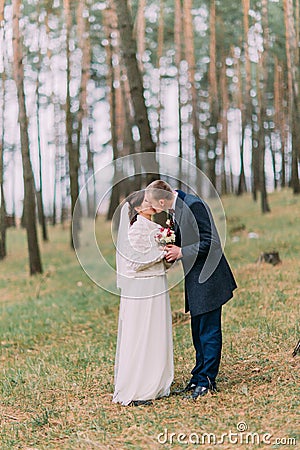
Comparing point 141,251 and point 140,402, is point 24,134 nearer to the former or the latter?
point 141,251

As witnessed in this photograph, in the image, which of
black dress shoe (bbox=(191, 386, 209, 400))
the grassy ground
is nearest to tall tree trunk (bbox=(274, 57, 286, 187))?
the grassy ground

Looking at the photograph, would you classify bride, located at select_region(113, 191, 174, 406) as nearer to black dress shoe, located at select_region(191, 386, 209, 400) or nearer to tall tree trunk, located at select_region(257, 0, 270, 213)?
black dress shoe, located at select_region(191, 386, 209, 400)

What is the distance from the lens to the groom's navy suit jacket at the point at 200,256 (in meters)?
6.29

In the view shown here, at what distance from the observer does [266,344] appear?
7988mm

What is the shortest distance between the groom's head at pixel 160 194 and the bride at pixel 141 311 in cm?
12

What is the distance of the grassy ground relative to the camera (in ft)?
18.4

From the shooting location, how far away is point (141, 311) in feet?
21.3

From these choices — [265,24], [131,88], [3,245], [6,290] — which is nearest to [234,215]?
[265,24]

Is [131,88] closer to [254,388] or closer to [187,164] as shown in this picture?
[187,164]

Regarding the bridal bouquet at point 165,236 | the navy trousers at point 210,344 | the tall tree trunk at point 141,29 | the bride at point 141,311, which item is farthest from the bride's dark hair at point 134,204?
the tall tree trunk at point 141,29

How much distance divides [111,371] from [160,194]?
2728 mm

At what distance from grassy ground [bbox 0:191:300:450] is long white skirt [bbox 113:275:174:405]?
23 centimetres

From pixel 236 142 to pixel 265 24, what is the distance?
814 inches

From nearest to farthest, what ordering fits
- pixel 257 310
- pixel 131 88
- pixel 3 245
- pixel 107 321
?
pixel 257 310
pixel 107 321
pixel 131 88
pixel 3 245
